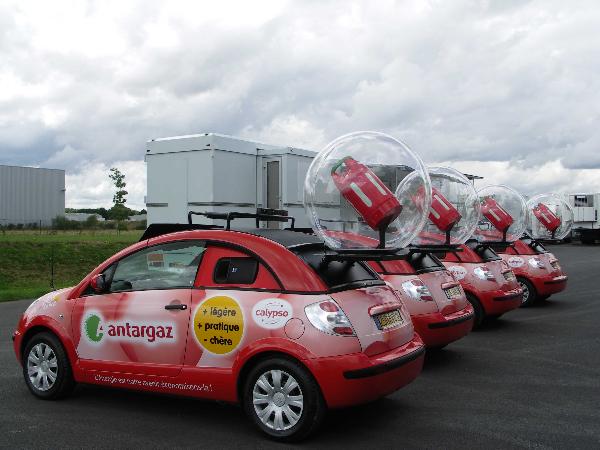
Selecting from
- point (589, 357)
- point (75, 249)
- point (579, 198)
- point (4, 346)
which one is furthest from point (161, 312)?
point (579, 198)

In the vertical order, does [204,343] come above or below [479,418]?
above

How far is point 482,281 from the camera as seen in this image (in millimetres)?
9797

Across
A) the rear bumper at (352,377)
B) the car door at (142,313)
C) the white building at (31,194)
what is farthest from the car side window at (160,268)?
the white building at (31,194)

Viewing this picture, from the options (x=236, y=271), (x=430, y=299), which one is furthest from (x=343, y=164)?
(x=430, y=299)

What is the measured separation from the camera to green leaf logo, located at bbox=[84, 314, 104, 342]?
582cm

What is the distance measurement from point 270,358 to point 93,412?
69.4 inches

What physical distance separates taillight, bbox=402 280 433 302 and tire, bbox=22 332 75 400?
11.4 feet

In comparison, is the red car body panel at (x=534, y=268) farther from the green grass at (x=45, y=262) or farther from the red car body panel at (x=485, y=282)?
the green grass at (x=45, y=262)

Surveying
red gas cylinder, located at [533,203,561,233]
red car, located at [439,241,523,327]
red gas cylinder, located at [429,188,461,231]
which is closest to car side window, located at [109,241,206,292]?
red car, located at [439,241,523,327]

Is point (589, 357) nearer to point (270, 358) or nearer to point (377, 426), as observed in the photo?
point (377, 426)

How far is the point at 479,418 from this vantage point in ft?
18.1

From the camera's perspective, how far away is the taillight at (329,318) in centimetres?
483

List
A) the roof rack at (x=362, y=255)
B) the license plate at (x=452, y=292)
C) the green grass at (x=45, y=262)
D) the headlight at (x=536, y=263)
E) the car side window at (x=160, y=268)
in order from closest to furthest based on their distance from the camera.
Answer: the roof rack at (x=362, y=255), the car side window at (x=160, y=268), the license plate at (x=452, y=292), the headlight at (x=536, y=263), the green grass at (x=45, y=262)

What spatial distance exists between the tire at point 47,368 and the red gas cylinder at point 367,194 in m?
2.85
